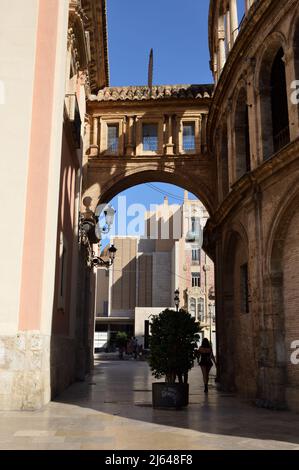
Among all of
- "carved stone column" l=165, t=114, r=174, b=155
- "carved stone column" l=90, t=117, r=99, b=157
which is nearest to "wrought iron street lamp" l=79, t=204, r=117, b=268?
"carved stone column" l=90, t=117, r=99, b=157

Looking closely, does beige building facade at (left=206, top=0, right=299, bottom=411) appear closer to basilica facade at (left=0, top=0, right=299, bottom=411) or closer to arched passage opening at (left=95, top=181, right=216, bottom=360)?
basilica facade at (left=0, top=0, right=299, bottom=411)

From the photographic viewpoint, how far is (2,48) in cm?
1136

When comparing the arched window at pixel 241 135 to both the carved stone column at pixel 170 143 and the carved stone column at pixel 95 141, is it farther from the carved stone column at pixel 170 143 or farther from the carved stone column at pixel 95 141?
the carved stone column at pixel 95 141

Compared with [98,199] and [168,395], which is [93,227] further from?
[168,395]

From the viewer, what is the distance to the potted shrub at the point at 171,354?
34.6 ft

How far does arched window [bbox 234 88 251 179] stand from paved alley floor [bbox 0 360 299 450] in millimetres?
6929

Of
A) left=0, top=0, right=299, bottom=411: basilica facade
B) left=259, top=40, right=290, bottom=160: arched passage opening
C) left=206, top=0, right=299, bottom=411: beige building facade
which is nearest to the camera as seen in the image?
left=0, top=0, right=299, bottom=411: basilica facade

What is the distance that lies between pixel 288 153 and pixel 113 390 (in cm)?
806

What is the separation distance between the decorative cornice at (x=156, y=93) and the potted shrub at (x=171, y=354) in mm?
12849

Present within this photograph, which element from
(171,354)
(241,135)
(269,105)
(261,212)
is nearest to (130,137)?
(241,135)

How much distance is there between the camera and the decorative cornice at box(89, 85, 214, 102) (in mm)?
21344

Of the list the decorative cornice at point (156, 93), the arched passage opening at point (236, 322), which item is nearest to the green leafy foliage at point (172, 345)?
the arched passage opening at point (236, 322)

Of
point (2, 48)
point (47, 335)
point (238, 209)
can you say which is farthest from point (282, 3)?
point (47, 335)

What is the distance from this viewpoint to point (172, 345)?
34.8 feet
